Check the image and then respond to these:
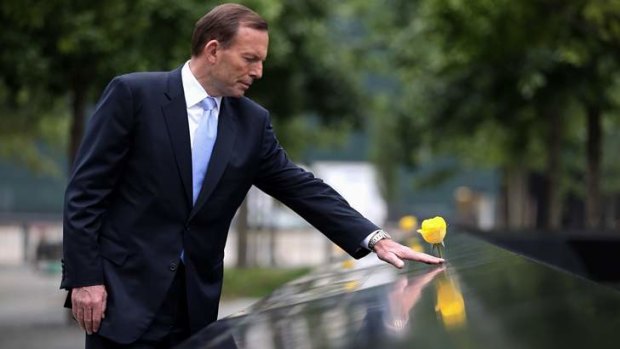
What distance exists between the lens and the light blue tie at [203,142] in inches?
141

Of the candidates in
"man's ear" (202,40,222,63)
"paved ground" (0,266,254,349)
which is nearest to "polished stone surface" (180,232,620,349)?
"man's ear" (202,40,222,63)

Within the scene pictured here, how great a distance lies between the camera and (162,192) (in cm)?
351

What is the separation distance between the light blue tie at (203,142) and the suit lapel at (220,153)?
2 cm

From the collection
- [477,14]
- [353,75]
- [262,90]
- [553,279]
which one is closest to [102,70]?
[477,14]

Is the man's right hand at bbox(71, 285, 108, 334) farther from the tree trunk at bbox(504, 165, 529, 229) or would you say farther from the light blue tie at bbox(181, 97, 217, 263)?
the tree trunk at bbox(504, 165, 529, 229)

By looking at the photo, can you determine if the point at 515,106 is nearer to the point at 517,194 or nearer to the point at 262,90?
the point at 262,90

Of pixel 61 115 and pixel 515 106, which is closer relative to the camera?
pixel 515 106

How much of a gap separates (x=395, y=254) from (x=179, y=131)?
2.50 feet

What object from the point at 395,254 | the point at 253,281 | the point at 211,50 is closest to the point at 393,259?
the point at 395,254

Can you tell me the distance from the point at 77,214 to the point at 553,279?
1322 millimetres

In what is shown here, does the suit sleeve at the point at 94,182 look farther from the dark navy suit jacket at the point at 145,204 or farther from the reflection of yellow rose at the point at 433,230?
the reflection of yellow rose at the point at 433,230

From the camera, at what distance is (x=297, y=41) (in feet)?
64.1

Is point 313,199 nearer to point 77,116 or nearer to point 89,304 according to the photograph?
point 89,304

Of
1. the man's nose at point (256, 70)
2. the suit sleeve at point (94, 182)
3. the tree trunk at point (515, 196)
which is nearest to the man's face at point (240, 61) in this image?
the man's nose at point (256, 70)
